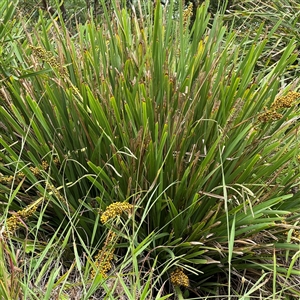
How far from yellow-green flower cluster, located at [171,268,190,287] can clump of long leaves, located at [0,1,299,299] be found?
4 cm

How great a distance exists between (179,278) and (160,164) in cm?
36

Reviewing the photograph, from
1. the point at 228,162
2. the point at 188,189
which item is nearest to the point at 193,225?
the point at 188,189

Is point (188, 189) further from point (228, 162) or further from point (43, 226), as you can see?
point (43, 226)

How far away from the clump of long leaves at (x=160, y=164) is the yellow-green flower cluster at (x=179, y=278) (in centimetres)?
4

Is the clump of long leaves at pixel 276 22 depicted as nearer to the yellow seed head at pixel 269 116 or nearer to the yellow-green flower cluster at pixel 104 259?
the yellow seed head at pixel 269 116

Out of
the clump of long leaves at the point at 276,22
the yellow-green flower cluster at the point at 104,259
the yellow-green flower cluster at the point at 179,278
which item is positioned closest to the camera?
the yellow-green flower cluster at the point at 104,259

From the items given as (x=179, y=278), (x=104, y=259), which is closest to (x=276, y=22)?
(x=179, y=278)

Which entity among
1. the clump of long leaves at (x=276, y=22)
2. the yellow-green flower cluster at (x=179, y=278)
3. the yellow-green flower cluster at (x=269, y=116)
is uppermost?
the yellow-green flower cluster at (x=269, y=116)

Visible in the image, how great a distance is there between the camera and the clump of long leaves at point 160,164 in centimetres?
135

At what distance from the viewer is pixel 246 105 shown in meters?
1.61

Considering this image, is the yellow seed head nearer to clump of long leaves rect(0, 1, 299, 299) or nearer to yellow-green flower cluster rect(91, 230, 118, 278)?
clump of long leaves rect(0, 1, 299, 299)

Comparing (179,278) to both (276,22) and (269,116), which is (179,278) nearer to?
(269,116)

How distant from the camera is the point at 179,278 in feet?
4.31

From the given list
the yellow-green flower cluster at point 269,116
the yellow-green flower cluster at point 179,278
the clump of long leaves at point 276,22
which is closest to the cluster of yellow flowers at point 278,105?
the yellow-green flower cluster at point 269,116
